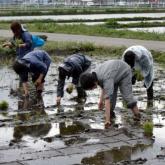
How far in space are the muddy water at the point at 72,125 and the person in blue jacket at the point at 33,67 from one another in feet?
1.09

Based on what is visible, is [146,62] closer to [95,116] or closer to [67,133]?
[95,116]

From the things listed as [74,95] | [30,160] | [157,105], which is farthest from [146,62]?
[30,160]

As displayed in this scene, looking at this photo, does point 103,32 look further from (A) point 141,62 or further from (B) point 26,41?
(A) point 141,62

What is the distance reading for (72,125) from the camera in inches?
300

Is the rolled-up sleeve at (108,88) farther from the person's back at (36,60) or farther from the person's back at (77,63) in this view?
the person's back at (36,60)

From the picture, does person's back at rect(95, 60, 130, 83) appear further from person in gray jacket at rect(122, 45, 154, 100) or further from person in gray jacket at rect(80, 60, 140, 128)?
person in gray jacket at rect(122, 45, 154, 100)

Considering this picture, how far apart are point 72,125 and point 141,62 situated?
2329 mm

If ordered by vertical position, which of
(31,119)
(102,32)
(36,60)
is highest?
(36,60)

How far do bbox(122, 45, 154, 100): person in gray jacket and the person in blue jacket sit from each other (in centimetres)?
174

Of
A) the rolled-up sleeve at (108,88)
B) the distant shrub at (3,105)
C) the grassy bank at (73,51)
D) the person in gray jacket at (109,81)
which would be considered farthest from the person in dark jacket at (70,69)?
the grassy bank at (73,51)

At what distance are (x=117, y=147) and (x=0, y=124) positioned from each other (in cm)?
208

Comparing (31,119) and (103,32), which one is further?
(103,32)

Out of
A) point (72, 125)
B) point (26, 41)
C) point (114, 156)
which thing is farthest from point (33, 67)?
point (114, 156)

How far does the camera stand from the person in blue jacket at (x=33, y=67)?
9.60 meters
